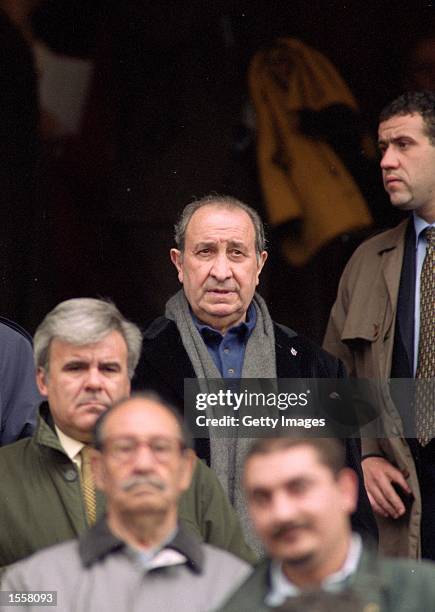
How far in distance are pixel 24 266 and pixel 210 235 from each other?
1337 millimetres

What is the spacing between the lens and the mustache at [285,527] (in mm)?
2768

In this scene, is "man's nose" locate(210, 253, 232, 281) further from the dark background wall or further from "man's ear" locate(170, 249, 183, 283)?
the dark background wall

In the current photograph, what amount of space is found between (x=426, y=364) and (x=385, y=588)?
6.18 feet

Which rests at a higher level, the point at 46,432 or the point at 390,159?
the point at 390,159

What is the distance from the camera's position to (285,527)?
2771mm

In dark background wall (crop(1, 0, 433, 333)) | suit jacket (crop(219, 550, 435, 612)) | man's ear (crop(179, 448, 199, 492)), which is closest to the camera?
suit jacket (crop(219, 550, 435, 612))

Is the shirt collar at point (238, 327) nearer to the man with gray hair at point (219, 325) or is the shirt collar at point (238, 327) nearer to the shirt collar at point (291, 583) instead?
the man with gray hair at point (219, 325)

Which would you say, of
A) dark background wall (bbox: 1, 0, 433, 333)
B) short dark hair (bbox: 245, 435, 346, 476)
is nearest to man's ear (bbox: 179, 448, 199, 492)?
short dark hair (bbox: 245, 435, 346, 476)

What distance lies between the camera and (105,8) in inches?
213

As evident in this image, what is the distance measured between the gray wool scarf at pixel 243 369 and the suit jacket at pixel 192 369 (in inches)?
0.9

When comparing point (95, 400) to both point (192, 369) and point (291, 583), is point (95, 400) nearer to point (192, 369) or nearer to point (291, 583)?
point (192, 369)

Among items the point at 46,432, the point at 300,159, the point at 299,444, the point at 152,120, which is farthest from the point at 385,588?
the point at 152,120

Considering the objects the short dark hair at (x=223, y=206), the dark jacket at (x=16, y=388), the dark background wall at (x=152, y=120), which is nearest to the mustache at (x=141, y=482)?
the dark jacket at (x=16, y=388)

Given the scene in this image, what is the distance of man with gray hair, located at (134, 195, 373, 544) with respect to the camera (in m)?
4.18
